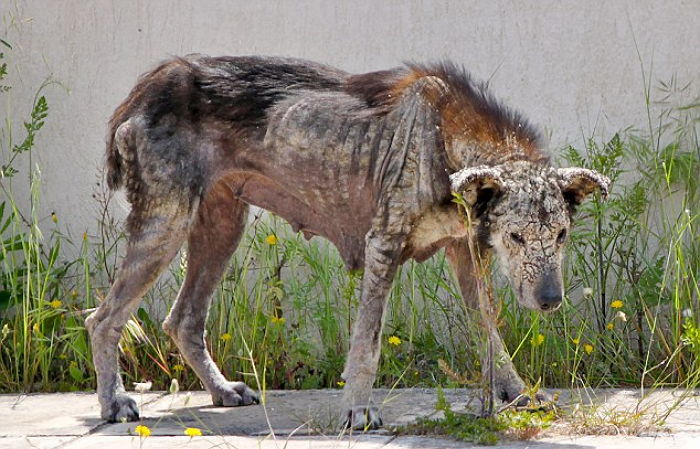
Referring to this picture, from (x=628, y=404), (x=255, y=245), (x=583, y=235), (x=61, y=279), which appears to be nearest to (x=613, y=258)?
(x=583, y=235)

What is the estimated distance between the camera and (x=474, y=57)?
729 centimetres

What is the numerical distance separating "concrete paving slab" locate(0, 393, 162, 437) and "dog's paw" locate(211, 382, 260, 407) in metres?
0.43

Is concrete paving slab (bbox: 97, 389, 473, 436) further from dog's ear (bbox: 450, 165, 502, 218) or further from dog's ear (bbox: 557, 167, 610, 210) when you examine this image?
dog's ear (bbox: 557, 167, 610, 210)

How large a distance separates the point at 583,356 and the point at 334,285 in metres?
1.53

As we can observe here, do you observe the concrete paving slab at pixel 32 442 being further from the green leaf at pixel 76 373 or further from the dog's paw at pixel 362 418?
the green leaf at pixel 76 373

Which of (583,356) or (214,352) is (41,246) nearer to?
(214,352)

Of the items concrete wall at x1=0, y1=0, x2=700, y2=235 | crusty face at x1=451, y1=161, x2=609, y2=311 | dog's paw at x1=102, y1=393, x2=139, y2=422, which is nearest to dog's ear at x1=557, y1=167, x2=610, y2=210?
crusty face at x1=451, y1=161, x2=609, y2=311

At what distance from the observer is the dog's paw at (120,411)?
555 cm

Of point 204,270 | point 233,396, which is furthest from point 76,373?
point 233,396

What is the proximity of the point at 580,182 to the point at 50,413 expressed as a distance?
2810 millimetres

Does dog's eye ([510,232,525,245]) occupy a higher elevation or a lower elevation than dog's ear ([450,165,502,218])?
lower

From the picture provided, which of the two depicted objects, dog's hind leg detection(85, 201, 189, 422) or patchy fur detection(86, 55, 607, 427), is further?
dog's hind leg detection(85, 201, 189, 422)

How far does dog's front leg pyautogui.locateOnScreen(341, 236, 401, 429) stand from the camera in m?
5.10

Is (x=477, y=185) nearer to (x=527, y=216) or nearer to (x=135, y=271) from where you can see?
(x=527, y=216)
